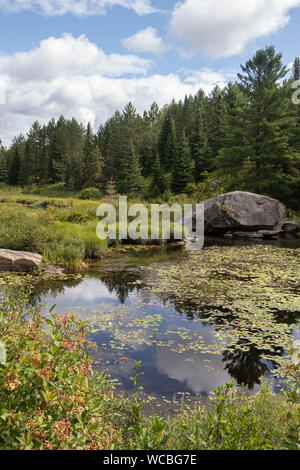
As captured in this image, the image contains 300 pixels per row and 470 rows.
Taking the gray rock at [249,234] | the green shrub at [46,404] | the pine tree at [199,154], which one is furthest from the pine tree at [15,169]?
the green shrub at [46,404]

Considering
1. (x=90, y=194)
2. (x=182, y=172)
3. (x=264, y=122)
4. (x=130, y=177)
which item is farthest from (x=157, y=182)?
(x=264, y=122)

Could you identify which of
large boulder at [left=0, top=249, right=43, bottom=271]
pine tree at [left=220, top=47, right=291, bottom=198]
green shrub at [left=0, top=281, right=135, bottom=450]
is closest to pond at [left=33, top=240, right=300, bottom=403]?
large boulder at [left=0, top=249, right=43, bottom=271]

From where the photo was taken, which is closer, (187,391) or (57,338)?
(57,338)

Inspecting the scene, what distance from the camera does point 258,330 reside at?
6.08 metres

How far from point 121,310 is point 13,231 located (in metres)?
6.10

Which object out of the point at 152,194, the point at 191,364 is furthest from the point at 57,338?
the point at 152,194

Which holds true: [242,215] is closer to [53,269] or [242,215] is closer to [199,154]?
[53,269]

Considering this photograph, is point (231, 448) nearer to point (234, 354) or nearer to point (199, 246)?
point (234, 354)

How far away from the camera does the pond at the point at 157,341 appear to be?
4.52 m

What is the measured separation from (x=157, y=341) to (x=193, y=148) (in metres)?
38.6

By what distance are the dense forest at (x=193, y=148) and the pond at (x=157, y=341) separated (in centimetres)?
1878

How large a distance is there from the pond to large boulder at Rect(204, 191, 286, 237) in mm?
11045

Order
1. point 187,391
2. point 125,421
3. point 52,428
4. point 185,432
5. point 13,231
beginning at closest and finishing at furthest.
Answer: point 52,428 < point 185,432 < point 125,421 < point 187,391 < point 13,231

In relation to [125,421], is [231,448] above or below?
above
